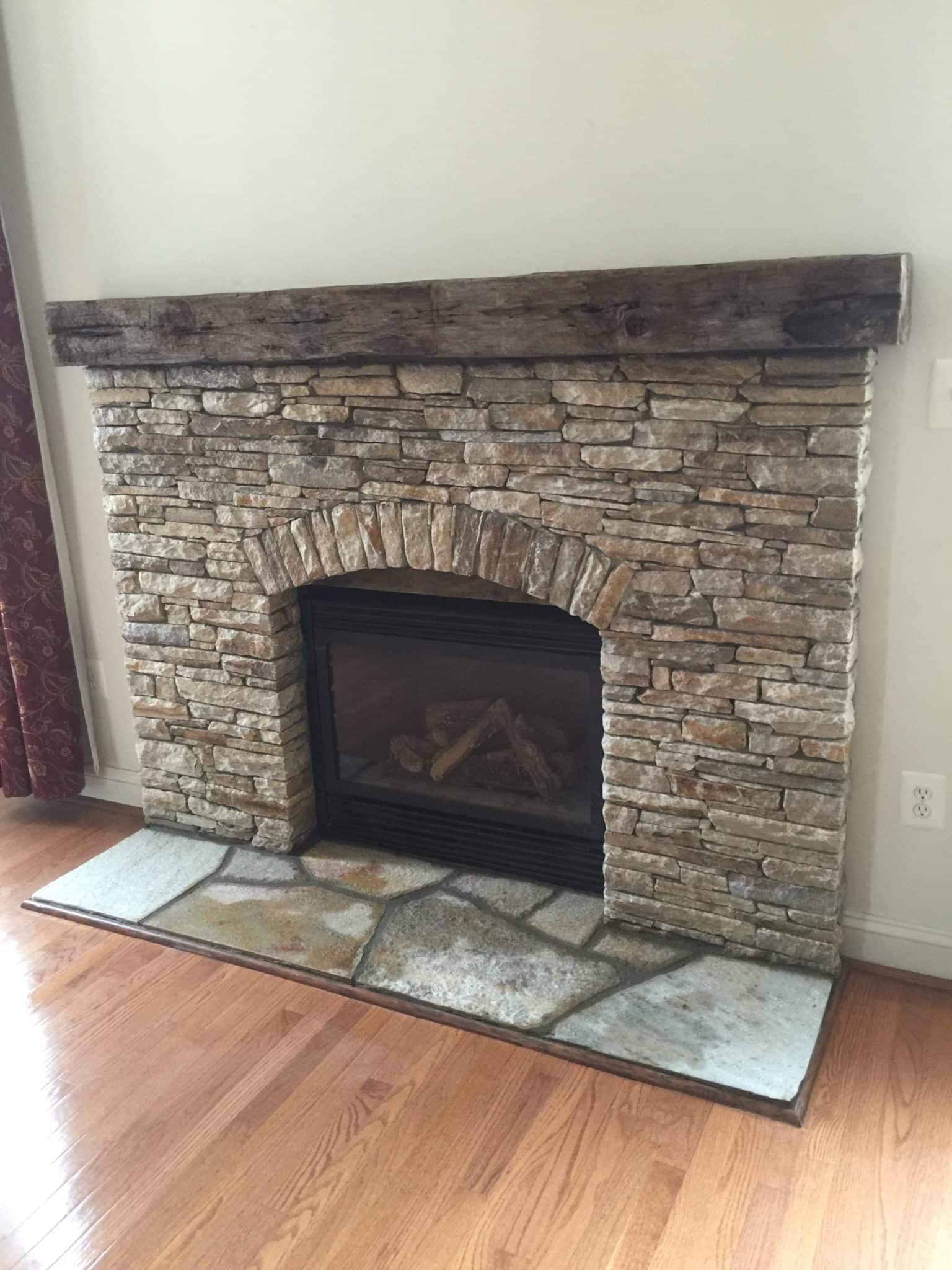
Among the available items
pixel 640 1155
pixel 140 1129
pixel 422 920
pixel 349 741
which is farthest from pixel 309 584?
pixel 640 1155

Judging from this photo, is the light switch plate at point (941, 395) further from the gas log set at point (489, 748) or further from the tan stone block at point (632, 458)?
the gas log set at point (489, 748)

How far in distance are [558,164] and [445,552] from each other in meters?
0.78

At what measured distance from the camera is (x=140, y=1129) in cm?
183

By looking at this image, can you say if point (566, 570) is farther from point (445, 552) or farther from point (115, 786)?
point (115, 786)

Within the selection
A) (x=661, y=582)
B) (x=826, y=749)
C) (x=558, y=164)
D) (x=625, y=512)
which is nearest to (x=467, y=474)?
(x=625, y=512)

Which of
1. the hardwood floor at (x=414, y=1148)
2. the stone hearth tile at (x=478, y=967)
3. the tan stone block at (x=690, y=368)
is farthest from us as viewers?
the stone hearth tile at (x=478, y=967)

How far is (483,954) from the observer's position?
87.1 inches

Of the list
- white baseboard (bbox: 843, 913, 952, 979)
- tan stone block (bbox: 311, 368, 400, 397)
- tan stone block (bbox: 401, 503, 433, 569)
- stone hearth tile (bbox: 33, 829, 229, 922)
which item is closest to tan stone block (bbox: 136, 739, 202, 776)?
stone hearth tile (bbox: 33, 829, 229, 922)

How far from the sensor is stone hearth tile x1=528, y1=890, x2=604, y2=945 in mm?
→ 2264

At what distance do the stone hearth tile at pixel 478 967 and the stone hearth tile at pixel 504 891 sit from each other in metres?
0.04

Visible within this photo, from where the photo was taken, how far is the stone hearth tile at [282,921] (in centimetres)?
225

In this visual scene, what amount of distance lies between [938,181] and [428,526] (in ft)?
3.64

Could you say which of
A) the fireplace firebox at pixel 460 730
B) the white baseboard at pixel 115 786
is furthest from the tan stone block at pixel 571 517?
the white baseboard at pixel 115 786

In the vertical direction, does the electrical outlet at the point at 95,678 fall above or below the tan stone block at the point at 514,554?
below
